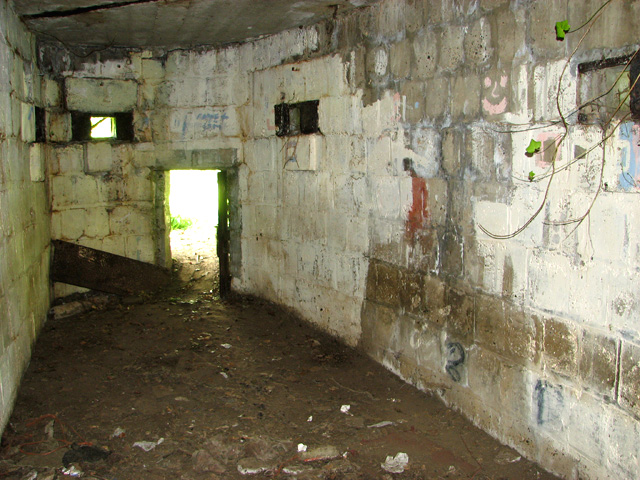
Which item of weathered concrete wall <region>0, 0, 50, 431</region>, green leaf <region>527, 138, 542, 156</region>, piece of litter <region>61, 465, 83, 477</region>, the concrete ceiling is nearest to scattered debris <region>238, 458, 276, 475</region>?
piece of litter <region>61, 465, 83, 477</region>

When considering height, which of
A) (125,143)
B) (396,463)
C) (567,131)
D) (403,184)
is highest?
(125,143)

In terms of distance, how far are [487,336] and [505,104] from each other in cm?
157

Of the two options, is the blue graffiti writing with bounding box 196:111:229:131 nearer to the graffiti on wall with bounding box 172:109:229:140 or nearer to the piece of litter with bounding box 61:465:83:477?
the graffiti on wall with bounding box 172:109:229:140

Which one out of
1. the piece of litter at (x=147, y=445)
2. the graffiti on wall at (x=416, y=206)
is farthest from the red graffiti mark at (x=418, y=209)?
the piece of litter at (x=147, y=445)

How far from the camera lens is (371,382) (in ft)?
15.2

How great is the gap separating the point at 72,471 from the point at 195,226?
7.94 metres

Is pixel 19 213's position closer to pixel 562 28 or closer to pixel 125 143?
pixel 125 143

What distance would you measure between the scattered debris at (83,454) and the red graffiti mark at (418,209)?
9.02 feet

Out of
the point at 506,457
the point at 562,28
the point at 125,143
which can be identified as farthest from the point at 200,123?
the point at 506,457

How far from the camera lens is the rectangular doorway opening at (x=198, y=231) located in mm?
6842

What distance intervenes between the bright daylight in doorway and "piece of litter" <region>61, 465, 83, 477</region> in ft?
12.7

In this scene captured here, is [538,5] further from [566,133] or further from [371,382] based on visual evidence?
[371,382]

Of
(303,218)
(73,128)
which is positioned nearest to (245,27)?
(303,218)

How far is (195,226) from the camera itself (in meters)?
11.0
